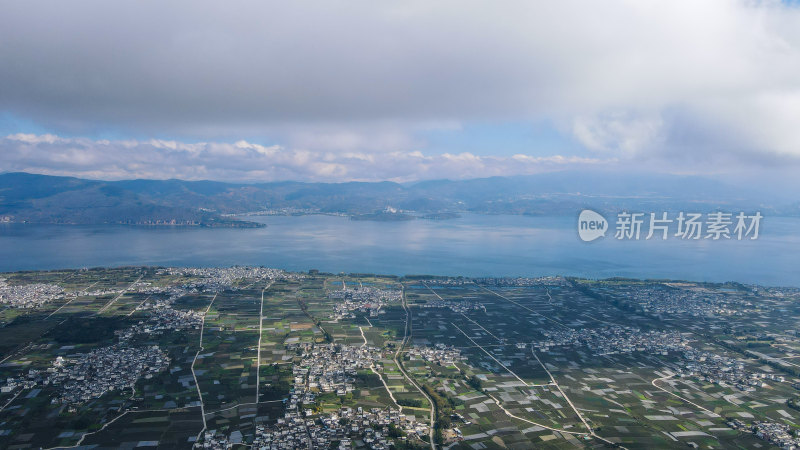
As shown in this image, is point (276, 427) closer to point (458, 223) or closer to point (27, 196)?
point (458, 223)

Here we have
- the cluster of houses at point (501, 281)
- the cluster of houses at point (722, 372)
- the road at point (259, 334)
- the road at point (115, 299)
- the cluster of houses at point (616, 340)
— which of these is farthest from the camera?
the cluster of houses at point (501, 281)

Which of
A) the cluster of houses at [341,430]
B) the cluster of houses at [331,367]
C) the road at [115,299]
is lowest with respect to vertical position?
the road at [115,299]

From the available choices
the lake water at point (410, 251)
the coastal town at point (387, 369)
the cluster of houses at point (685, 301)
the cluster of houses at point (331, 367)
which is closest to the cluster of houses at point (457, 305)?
→ the coastal town at point (387, 369)

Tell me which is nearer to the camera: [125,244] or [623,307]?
[623,307]

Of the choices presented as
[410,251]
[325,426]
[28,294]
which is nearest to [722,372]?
[325,426]

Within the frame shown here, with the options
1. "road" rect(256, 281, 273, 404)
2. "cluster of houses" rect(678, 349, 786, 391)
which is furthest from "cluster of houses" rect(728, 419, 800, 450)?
"road" rect(256, 281, 273, 404)

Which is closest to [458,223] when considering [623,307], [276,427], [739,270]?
[739,270]

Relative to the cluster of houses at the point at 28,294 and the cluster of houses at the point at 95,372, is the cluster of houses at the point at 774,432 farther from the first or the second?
the cluster of houses at the point at 28,294
